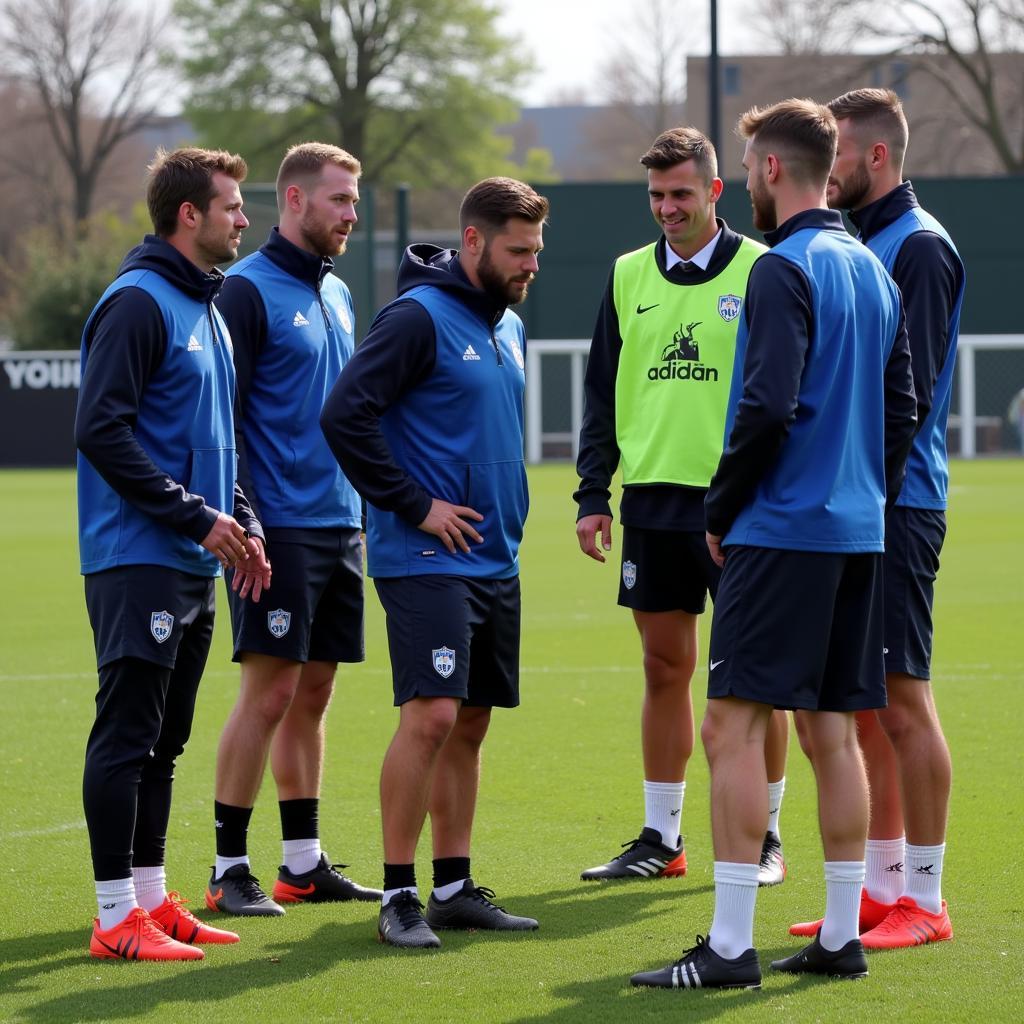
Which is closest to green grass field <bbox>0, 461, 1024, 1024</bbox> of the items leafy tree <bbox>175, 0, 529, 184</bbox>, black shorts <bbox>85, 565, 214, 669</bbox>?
black shorts <bbox>85, 565, 214, 669</bbox>

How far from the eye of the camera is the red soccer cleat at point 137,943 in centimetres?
479

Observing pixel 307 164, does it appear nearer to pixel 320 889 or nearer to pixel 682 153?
pixel 682 153

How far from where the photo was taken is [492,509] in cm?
524

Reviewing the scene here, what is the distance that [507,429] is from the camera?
5285mm

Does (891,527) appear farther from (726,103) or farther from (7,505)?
(726,103)

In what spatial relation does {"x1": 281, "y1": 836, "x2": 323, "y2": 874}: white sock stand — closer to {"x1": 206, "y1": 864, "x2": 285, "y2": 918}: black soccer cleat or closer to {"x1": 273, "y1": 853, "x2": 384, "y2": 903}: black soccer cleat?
{"x1": 273, "y1": 853, "x2": 384, "y2": 903}: black soccer cleat

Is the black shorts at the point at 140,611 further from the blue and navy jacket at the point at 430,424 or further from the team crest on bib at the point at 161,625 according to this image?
the blue and navy jacket at the point at 430,424

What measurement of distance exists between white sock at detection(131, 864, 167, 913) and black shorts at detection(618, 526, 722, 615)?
191cm

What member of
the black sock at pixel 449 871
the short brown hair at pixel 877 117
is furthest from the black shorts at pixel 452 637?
the short brown hair at pixel 877 117

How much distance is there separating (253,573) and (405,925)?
3.70ft

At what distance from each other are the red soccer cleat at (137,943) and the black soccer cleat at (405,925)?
535 mm

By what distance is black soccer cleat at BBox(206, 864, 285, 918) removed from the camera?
534 cm

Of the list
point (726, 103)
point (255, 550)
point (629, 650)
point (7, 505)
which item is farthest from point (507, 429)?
point (726, 103)

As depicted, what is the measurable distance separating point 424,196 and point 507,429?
47314 millimetres
